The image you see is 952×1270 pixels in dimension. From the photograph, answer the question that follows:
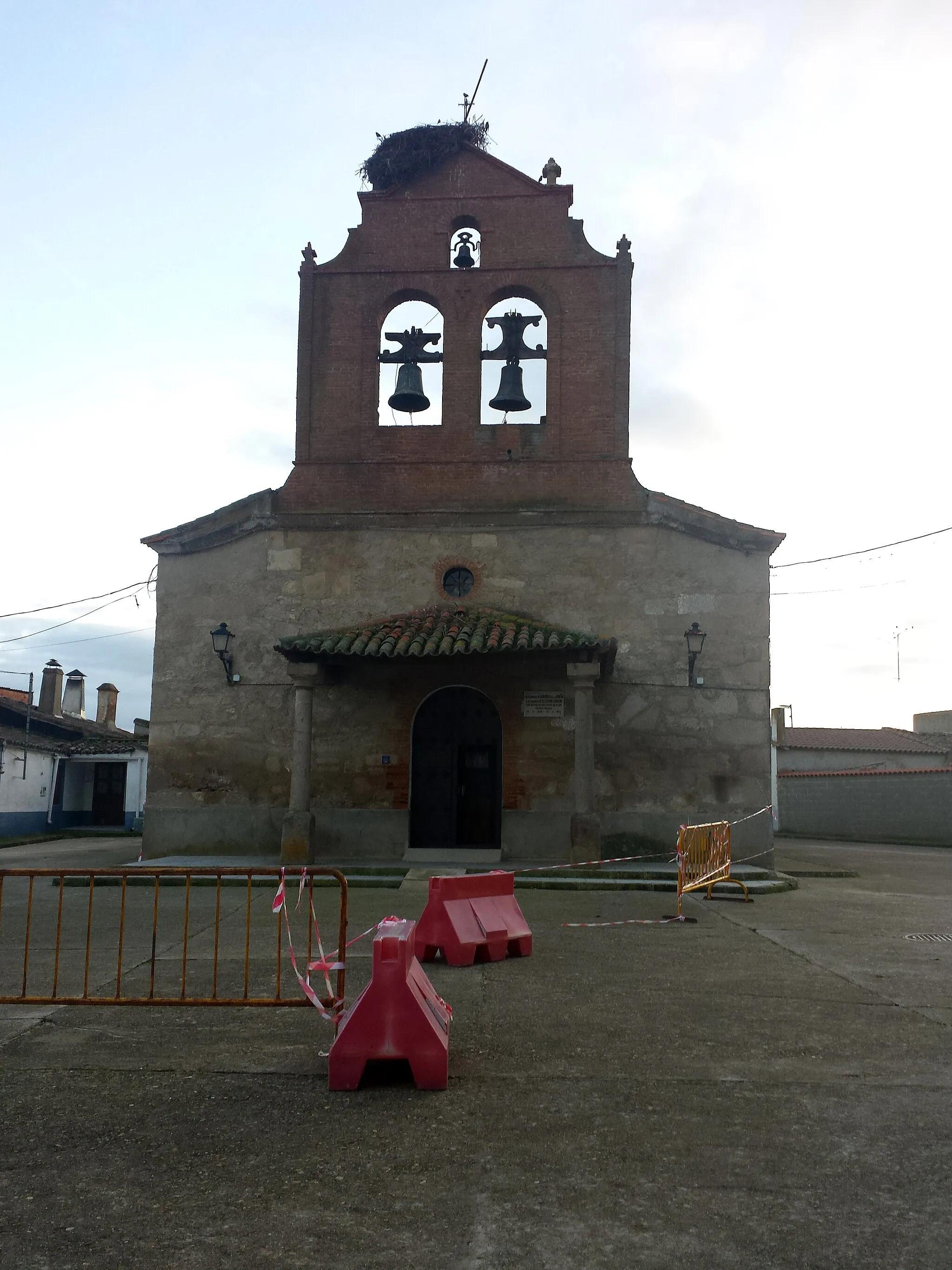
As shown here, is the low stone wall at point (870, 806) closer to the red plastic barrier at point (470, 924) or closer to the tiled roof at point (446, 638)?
the tiled roof at point (446, 638)

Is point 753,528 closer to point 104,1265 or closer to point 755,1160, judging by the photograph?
point 755,1160

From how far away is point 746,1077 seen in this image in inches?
187

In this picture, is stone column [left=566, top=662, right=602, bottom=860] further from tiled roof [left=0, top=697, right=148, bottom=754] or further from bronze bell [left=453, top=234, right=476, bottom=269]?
tiled roof [left=0, top=697, right=148, bottom=754]

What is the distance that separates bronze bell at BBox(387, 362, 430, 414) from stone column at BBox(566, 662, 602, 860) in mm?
5036

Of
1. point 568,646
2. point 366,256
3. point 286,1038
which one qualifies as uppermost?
point 366,256

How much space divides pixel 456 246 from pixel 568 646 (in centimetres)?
761

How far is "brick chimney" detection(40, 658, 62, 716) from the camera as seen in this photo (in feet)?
127

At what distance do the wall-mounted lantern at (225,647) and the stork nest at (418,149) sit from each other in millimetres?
7958

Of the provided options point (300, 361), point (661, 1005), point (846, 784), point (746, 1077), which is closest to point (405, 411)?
point (300, 361)

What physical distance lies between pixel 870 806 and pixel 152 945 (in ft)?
84.7

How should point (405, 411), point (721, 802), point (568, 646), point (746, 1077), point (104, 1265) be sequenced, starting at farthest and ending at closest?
1. point (405, 411)
2. point (721, 802)
3. point (568, 646)
4. point (746, 1077)
5. point (104, 1265)

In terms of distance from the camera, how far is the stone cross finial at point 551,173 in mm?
17219

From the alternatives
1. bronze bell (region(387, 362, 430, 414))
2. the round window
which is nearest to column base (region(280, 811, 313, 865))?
the round window

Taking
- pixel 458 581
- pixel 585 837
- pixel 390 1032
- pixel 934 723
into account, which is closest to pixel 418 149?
pixel 458 581
